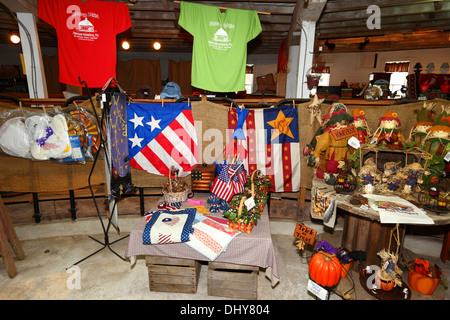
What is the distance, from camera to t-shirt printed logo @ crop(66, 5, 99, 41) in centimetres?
338

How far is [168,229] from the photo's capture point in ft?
8.16

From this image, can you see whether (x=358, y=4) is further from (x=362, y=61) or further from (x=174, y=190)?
(x=362, y=61)

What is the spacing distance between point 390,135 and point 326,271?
163cm

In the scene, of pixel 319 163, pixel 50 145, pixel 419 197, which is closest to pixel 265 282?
pixel 319 163

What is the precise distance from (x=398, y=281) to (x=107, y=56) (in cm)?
459

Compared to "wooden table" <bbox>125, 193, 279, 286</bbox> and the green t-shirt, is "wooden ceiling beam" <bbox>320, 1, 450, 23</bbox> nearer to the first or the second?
the green t-shirt

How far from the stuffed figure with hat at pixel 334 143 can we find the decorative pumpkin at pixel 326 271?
86cm

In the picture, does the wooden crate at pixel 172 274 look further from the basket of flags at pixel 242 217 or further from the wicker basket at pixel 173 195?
the wicker basket at pixel 173 195

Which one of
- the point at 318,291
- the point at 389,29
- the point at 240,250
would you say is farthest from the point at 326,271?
the point at 389,29

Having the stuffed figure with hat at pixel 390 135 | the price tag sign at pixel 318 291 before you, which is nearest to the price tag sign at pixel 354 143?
the stuffed figure with hat at pixel 390 135

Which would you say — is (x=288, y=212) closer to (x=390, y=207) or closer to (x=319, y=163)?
(x=319, y=163)

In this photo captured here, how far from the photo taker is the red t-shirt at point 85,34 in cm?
336

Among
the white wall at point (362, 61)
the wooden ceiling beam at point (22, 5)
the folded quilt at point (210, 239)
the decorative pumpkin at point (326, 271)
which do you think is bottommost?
the decorative pumpkin at point (326, 271)

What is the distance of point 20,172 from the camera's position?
3.62 meters
